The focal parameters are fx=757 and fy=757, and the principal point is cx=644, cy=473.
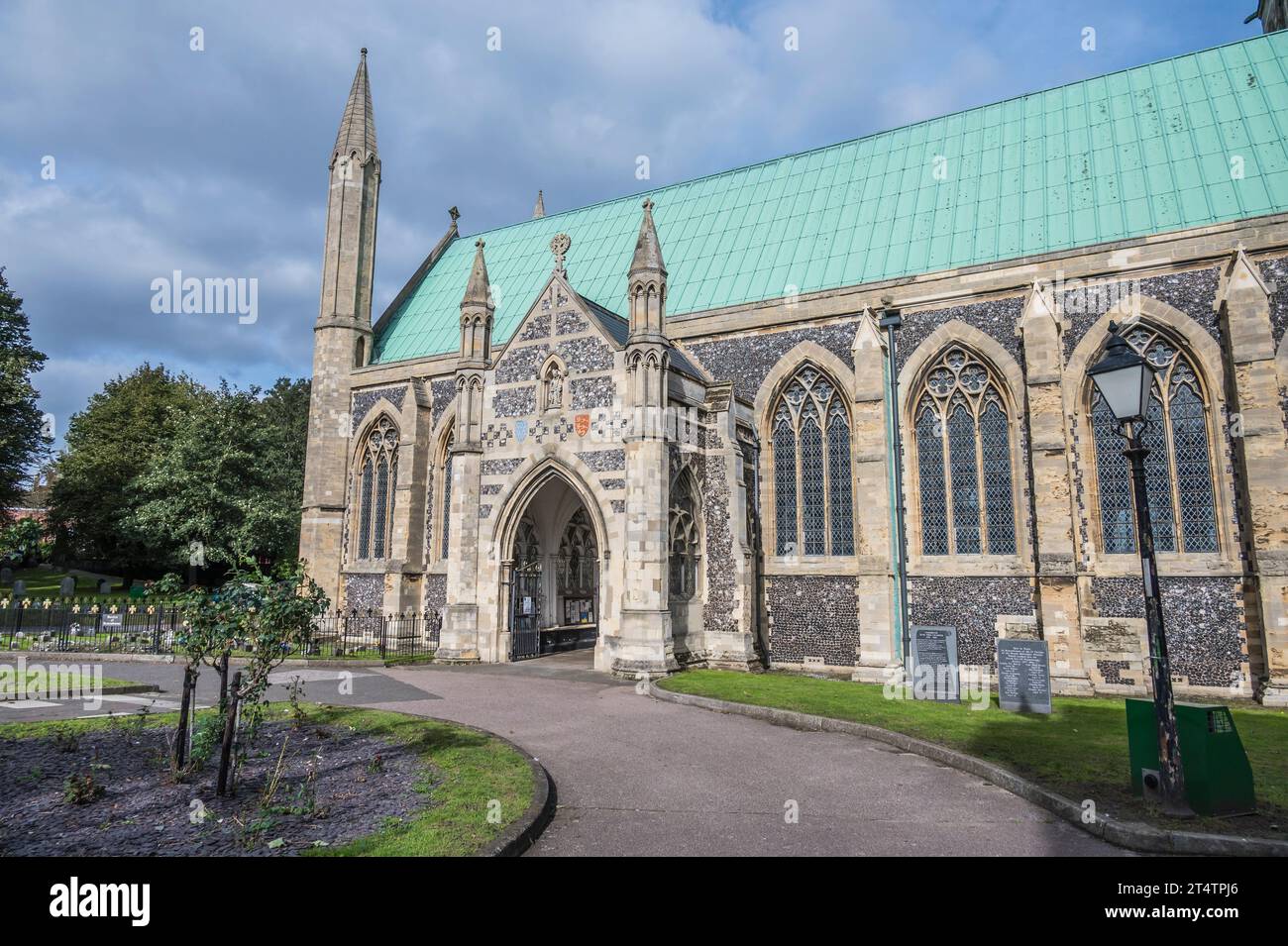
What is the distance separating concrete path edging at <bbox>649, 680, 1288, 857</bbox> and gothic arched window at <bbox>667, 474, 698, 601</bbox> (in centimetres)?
516

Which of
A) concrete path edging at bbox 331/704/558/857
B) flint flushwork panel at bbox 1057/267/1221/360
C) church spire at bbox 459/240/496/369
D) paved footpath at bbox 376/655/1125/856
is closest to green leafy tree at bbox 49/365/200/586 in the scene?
church spire at bbox 459/240/496/369

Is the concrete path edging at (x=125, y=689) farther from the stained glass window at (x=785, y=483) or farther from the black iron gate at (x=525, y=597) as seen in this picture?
the stained glass window at (x=785, y=483)

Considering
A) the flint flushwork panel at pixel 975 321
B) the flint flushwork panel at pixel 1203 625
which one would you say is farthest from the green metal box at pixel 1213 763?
the flint flushwork panel at pixel 975 321

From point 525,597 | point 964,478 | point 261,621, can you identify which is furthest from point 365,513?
point 261,621

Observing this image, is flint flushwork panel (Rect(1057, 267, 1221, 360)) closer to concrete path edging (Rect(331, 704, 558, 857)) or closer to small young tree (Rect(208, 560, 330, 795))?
concrete path edging (Rect(331, 704, 558, 857))

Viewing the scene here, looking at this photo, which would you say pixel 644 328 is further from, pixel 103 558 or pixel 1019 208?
pixel 103 558

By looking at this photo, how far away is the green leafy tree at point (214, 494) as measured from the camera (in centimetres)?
3309

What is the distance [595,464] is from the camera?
57.0 ft

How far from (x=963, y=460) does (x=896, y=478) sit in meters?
1.87

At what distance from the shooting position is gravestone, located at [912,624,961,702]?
13562mm

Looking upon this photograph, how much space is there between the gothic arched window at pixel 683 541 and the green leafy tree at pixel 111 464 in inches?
1158

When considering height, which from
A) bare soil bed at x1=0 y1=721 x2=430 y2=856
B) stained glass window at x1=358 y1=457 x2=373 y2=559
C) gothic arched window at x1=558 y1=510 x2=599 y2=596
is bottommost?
bare soil bed at x1=0 y1=721 x2=430 y2=856

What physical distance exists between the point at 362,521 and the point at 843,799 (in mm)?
20932
